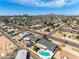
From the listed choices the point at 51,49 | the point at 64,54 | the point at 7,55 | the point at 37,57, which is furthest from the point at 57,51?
the point at 7,55

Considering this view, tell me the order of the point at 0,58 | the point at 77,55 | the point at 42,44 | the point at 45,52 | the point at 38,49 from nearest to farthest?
1. the point at 77,55
2. the point at 0,58
3. the point at 45,52
4. the point at 38,49
5. the point at 42,44

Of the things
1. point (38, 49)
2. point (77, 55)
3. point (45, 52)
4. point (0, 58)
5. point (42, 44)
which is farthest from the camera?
point (42, 44)

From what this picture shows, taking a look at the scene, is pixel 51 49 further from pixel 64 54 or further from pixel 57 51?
pixel 64 54

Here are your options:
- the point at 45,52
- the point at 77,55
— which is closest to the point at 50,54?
the point at 45,52

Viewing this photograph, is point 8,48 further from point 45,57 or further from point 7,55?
point 45,57

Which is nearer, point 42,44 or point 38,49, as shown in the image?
point 38,49

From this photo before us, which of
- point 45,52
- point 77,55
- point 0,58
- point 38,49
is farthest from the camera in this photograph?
point 38,49

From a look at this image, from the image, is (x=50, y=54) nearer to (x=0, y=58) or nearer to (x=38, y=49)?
(x=38, y=49)

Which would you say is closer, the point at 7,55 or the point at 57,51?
the point at 7,55
